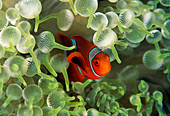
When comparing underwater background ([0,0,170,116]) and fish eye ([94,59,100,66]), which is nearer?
underwater background ([0,0,170,116])

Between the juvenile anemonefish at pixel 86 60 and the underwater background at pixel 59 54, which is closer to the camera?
the underwater background at pixel 59 54

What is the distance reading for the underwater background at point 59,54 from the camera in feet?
1.67

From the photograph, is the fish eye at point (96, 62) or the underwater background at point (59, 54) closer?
the underwater background at point (59, 54)

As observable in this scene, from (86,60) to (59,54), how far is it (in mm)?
121

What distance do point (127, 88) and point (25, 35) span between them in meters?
0.51

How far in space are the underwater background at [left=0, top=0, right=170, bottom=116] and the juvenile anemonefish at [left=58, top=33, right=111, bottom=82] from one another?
34 millimetres

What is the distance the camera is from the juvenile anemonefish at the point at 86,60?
2.16 feet

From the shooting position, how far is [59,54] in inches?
24.3

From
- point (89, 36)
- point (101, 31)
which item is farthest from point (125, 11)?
point (89, 36)

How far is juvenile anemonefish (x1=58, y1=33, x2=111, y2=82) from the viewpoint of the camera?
0.66m

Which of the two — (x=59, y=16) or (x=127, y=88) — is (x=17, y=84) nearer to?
(x=59, y=16)

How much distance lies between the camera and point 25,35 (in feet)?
1.62

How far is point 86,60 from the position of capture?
70 centimetres

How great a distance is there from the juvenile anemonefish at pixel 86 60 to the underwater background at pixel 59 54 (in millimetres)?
34
